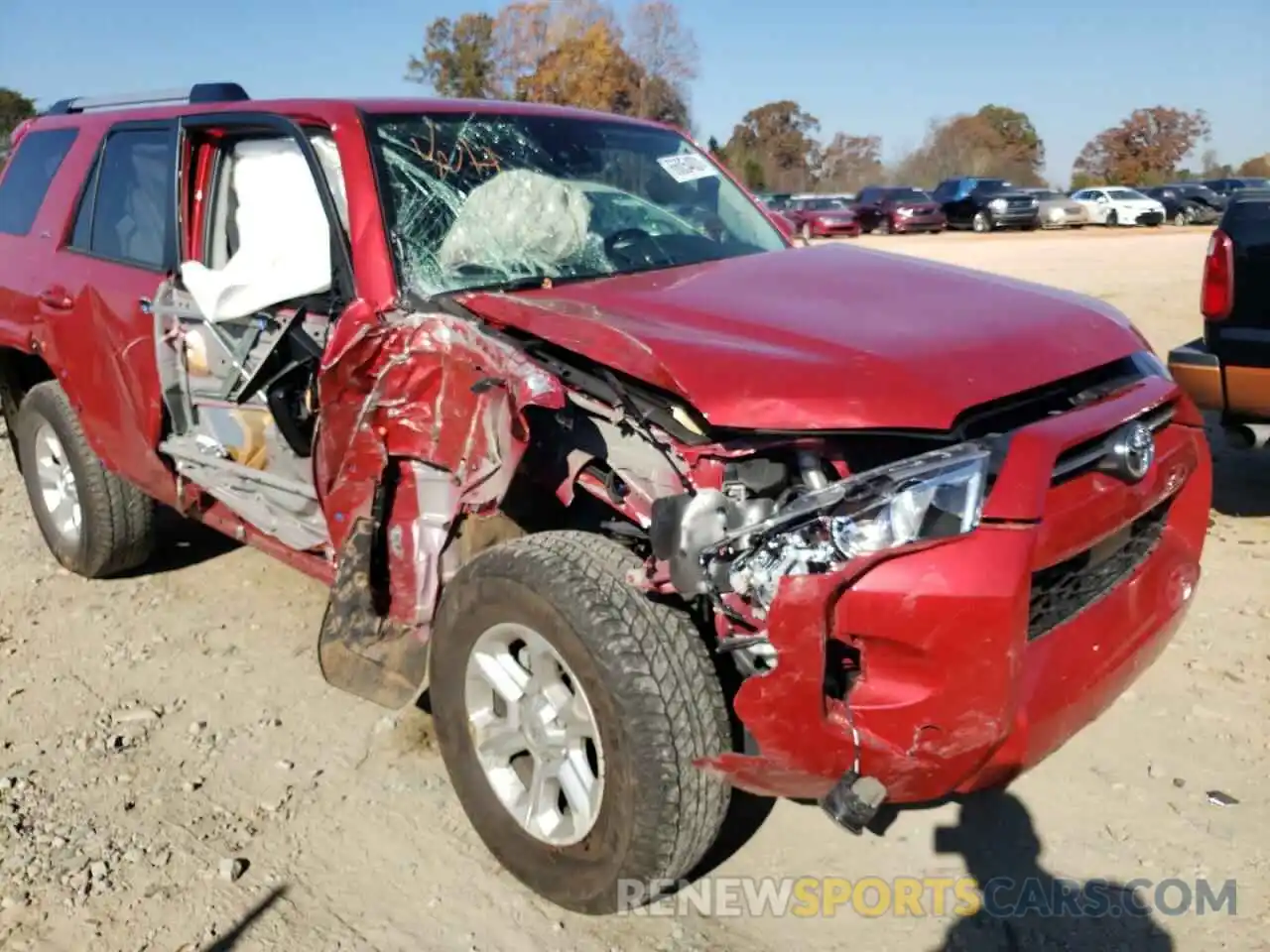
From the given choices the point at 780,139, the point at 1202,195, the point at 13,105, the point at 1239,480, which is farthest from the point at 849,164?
the point at 1239,480

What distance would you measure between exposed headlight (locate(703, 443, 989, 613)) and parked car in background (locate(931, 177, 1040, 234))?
106 ft

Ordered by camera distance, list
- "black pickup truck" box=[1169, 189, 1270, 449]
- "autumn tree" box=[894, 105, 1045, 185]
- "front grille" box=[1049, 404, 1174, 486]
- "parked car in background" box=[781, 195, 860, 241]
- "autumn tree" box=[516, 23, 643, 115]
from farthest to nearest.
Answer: "autumn tree" box=[894, 105, 1045, 185] → "autumn tree" box=[516, 23, 643, 115] → "parked car in background" box=[781, 195, 860, 241] → "black pickup truck" box=[1169, 189, 1270, 449] → "front grille" box=[1049, 404, 1174, 486]

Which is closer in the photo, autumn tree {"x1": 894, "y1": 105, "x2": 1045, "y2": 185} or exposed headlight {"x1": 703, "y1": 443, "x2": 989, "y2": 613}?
exposed headlight {"x1": 703, "y1": 443, "x2": 989, "y2": 613}

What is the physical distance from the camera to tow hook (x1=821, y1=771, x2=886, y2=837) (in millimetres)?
2232

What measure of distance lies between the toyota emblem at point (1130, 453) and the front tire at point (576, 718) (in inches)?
42.7

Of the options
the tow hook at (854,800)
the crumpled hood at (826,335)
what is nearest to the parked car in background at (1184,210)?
the crumpled hood at (826,335)

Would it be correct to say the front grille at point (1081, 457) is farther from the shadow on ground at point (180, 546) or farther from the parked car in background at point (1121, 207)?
the parked car in background at point (1121, 207)

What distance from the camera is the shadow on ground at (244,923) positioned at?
104 inches

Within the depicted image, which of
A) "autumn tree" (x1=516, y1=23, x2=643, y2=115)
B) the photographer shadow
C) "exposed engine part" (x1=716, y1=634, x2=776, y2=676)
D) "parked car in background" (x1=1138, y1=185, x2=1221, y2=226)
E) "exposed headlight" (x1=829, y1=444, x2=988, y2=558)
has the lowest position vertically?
"parked car in background" (x1=1138, y1=185, x2=1221, y2=226)

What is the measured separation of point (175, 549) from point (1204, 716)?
4526 mm

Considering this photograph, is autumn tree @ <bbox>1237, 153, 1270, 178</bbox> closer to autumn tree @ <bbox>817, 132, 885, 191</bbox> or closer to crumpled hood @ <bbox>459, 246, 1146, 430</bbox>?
autumn tree @ <bbox>817, 132, 885, 191</bbox>

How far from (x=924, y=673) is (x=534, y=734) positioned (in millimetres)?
1025

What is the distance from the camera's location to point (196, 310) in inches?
152

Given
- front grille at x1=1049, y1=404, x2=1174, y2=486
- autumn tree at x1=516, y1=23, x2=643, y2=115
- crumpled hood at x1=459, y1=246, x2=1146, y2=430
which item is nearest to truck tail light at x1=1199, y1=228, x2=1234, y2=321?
crumpled hood at x1=459, y1=246, x2=1146, y2=430
